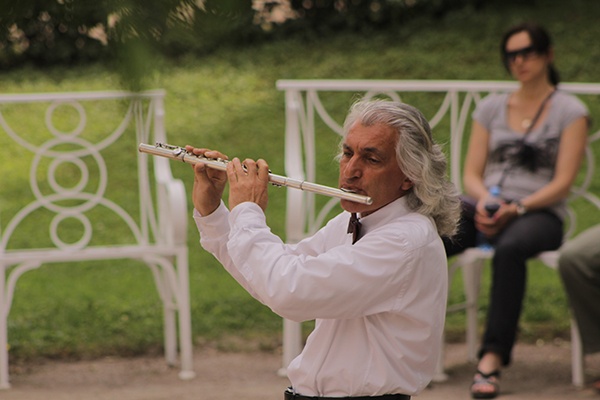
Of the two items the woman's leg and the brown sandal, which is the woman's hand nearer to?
the woman's leg

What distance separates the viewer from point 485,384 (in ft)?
15.3

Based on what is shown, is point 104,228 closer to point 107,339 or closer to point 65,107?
point 65,107

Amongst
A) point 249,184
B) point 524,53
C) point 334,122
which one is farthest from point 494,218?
point 249,184

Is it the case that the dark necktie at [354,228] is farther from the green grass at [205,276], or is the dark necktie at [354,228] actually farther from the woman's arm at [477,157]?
the woman's arm at [477,157]

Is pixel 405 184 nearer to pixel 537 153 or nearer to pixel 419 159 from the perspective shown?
pixel 419 159

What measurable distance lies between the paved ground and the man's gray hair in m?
1.94

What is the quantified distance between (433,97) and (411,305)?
5.60 m

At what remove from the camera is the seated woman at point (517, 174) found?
479cm

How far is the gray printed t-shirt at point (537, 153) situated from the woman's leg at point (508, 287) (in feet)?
0.77

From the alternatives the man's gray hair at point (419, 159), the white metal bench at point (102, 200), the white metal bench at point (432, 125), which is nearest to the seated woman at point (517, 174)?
the white metal bench at point (432, 125)

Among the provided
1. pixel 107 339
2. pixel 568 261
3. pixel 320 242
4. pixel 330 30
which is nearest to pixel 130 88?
pixel 330 30

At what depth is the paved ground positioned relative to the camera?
4801 mm

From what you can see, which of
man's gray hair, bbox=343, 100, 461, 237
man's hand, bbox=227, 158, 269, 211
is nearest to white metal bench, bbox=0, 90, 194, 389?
man's hand, bbox=227, 158, 269, 211

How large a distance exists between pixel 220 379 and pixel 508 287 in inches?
53.4
